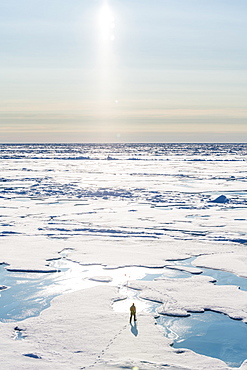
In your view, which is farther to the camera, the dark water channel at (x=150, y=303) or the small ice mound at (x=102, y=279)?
the small ice mound at (x=102, y=279)

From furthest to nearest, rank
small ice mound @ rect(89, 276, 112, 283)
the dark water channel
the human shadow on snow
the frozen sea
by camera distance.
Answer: small ice mound @ rect(89, 276, 112, 283)
the human shadow on snow
the dark water channel
the frozen sea

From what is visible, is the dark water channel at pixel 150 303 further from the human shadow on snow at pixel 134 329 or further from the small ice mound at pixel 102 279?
the human shadow on snow at pixel 134 329

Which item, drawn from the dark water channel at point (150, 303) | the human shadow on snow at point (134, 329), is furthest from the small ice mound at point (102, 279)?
the human shadow on snow at point (134, 329)

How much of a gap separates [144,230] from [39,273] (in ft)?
27.6

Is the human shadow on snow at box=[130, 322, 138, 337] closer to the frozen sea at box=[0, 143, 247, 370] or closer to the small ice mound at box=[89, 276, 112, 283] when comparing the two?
the frozen sea at box=[0, 143, 247, 370]

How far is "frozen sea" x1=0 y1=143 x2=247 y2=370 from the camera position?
33.8ft

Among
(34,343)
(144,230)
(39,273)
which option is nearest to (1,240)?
(39,273)

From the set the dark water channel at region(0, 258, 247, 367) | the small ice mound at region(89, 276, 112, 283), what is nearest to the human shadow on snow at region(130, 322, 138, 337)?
the dark water channel at region(0, 258, 247, 367)

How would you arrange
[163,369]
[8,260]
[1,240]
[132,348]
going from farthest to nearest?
1. [1,240]
2. [8,260]
3. [132,348]
4. [163,369]

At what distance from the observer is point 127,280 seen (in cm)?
1568

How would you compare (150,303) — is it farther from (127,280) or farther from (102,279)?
(102,279)

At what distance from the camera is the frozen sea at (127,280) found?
1030 centimetres

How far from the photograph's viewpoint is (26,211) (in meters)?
29.4

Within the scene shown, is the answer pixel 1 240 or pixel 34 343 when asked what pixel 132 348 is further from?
pixel 1 240
